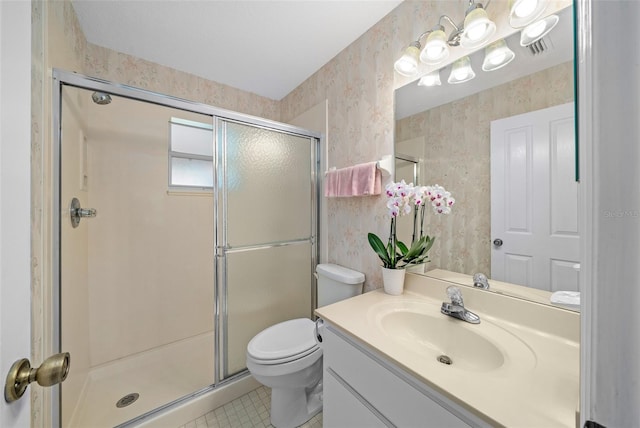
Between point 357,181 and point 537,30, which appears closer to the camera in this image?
point 537,30

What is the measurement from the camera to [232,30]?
150 centimetres

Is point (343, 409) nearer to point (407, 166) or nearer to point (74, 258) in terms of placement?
point (407, 166)

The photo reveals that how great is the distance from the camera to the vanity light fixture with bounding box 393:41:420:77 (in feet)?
3.95

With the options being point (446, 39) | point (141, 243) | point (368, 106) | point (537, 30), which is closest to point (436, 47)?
point (446, 39)

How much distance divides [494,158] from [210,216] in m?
2.08

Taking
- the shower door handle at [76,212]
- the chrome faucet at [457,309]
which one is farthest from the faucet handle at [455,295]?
the shower door handle at [76,212]

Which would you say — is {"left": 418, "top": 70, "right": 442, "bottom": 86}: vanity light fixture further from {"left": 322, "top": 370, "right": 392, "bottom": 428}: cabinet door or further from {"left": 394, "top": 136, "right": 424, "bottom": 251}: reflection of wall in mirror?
{"left": 322, "top": 370, "right": 392, "bottom": 428}: cabinet door

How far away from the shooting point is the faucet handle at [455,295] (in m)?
0.99

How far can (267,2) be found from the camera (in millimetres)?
1299

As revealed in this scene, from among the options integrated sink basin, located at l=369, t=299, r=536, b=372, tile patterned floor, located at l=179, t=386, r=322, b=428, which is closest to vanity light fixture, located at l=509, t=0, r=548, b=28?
integrated sink basin, located at l=369, t=299, r=536, b=372

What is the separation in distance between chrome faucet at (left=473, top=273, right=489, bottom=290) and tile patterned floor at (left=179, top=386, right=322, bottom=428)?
117cm

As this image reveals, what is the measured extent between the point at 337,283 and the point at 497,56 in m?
1.40

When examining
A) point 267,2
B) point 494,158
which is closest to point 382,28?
point 267,2

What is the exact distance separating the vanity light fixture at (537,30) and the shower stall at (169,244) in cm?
128
